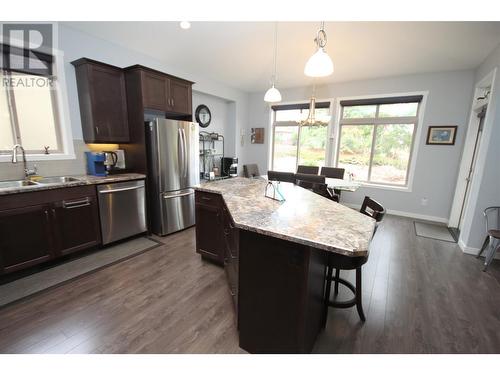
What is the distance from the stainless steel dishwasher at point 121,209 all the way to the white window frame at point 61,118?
76 centimetres

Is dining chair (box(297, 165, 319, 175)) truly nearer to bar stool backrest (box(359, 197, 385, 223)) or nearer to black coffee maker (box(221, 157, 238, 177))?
black coffee maker (box(221, 157, 238, 177))

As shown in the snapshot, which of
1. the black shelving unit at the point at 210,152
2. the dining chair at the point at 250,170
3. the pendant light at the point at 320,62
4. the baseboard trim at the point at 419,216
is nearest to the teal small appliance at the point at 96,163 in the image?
the black shelving unit at the point at 210,152

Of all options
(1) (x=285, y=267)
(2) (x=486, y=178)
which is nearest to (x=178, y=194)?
(1) (x=285, y=267)

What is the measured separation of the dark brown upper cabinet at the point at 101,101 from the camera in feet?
8.85

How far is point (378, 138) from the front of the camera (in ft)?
15.3

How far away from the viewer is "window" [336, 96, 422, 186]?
439 cm

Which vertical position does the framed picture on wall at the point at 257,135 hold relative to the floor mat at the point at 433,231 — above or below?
above

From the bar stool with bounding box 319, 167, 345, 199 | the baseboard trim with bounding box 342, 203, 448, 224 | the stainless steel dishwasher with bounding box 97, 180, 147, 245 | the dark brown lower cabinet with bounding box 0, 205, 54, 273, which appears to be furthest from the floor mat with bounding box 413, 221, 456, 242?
the dark brown lower cabinet with bounding box 0, 205, 54, 273

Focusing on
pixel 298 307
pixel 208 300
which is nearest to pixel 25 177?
pixel 208 300

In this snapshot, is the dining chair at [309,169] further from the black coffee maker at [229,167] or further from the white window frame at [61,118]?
the white window frame at [61,118]

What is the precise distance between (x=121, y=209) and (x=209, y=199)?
1408 mm

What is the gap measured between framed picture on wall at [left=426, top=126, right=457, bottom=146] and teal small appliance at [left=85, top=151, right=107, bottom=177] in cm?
556

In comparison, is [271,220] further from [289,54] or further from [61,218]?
[289,54]

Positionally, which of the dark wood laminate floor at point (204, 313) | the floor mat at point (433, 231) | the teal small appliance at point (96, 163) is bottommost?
the dark wood laminate floor at point (204, 313)
